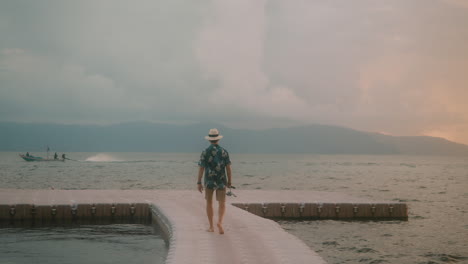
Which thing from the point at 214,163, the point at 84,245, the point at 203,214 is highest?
the point at 214,163

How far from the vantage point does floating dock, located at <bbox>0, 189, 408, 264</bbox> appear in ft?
33.2

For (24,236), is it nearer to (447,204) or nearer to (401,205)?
(401,205)

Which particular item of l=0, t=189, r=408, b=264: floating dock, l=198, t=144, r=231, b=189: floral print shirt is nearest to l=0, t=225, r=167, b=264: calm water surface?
l=0, t=189, r=408, b=264: floating dock

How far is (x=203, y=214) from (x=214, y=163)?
463 cm

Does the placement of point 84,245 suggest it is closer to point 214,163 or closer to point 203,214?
point 203,214

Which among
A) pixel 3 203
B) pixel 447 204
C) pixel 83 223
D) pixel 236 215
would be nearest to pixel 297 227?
pixel 236 215

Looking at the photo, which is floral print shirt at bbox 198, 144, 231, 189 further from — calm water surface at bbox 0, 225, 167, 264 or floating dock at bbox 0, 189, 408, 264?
calm water surface at bbox 0, 225, 167, 264

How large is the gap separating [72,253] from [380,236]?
1223 centimetres

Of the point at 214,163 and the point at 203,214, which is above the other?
the point at 214,163

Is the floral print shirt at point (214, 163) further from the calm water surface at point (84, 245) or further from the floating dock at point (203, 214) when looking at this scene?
the calm water surface at point (84, 245)

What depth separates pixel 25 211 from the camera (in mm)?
19141

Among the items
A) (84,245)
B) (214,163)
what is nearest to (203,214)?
(84,245)

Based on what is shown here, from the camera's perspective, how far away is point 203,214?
15867 mm

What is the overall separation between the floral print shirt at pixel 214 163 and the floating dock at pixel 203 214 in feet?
4.56
